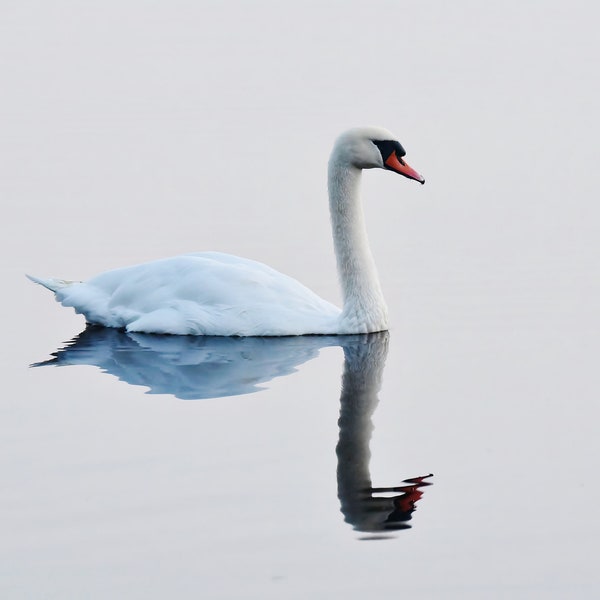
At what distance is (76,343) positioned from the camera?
11.8m

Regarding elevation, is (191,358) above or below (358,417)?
above

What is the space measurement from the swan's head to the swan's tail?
2.92 meters

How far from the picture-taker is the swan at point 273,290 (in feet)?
38.2

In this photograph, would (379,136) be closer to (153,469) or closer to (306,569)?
(153,469)

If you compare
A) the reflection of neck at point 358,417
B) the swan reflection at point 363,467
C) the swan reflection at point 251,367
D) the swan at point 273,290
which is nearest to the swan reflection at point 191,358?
the swan reflection at point 251,367

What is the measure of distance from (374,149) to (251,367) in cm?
234

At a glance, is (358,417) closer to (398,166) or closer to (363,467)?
(363,467)

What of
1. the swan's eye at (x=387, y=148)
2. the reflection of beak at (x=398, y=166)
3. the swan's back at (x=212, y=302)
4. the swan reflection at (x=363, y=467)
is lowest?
the swan reflection at (x=363, y=467)

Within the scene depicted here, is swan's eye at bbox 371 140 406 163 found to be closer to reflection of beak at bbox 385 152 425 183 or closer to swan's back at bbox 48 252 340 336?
reflection of beak at bbox 385 152 425 183

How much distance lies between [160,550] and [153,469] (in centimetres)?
132

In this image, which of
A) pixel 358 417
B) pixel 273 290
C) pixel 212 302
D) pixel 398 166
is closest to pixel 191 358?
pixel 212 302

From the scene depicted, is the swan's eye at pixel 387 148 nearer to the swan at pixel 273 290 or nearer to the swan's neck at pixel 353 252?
the swan at pixel 273 290

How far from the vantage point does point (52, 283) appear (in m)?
13.1

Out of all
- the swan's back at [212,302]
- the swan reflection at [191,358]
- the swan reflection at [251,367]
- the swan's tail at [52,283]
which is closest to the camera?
the swan reflection at [251,367]
